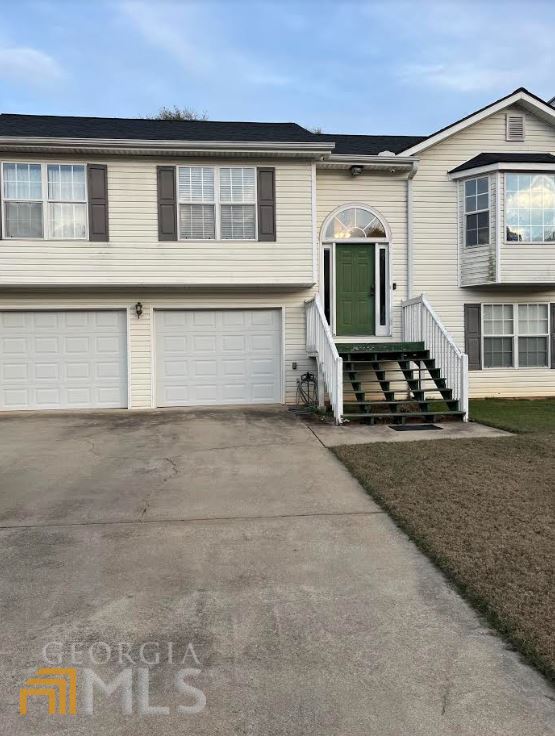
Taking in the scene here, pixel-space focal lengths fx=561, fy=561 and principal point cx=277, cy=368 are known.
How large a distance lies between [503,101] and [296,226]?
5.49 meters

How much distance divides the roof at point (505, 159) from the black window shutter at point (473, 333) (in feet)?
9.73

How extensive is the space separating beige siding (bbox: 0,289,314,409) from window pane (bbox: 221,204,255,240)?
1.18 m

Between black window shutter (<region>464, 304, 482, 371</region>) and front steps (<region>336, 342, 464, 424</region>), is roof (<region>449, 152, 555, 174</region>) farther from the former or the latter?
front steps (<region>336, 342, 464, 424</region>)

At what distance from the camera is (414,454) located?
6770 millimetres

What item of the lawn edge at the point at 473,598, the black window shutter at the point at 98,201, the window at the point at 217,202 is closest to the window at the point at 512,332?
the window at the point at 217,202

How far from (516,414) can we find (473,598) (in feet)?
24.8

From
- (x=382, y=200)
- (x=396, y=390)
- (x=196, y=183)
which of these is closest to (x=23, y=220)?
(x=196, y=183)

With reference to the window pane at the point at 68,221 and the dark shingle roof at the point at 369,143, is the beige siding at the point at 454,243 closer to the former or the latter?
the dark shingle roof at the point at 369,143

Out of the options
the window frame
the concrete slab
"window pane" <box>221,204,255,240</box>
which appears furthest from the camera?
the window frame

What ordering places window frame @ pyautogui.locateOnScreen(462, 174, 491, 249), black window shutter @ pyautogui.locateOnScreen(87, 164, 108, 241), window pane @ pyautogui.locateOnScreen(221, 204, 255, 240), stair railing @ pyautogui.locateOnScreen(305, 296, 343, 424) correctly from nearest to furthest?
stair railing @ pyautogui.locateOnScreen(305, 296, 343, 424) < black window shutter @ pyautogui.locateOnScreen(87, 164, 108, 241) < window pane @ pyautogui.locateOnScreen(221, 204, 255, 240) < window frame @ pyautogui.locateOnScreen(462, 174, 491, 249)

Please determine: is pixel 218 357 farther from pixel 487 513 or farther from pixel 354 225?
pixel 487 513

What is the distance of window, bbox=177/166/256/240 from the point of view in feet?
36.0

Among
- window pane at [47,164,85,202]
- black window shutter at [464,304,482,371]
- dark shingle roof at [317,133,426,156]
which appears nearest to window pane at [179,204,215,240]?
window pane at [47,164,85,202]

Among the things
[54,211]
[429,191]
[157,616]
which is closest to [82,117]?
[54,211]
